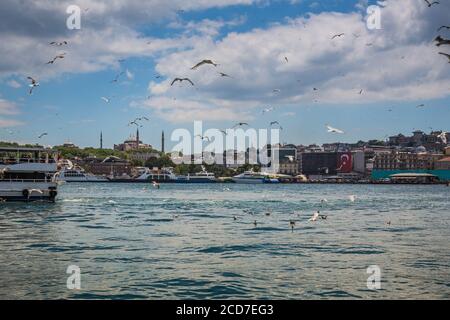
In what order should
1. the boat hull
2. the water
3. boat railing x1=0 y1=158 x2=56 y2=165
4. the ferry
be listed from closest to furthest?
the water < the boat hull < the ferry < boat railing x1=0 y1=158 x2=56 y2=165

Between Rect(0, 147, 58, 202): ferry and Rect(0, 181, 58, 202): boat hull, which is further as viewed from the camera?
Rect(0, 147, 58, 202): ferry

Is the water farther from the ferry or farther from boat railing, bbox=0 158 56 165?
boat railing, bbox=0 158 56 165

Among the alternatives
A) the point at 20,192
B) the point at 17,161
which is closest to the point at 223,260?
the point at 20,192

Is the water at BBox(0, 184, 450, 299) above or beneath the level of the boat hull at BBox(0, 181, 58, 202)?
beneath

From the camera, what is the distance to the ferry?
6084 centimetres

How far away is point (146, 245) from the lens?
2744 cm

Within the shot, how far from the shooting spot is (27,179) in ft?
205

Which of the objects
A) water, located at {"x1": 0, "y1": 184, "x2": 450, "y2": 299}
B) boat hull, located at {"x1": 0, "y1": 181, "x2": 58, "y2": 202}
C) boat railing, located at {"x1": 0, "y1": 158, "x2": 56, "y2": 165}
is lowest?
water, located at {"x1": 0, "y1": 184, "x2": 450, "y2": 299}

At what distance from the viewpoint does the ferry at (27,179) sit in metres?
60.8

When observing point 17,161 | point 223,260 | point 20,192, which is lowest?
point 223,260

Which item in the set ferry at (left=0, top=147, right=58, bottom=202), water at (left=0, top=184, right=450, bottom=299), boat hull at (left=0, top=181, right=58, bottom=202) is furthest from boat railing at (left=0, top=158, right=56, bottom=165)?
water at (left=0, top=184, right=450, bottom=299)

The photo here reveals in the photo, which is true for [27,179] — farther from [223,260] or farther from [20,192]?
[223,260]
